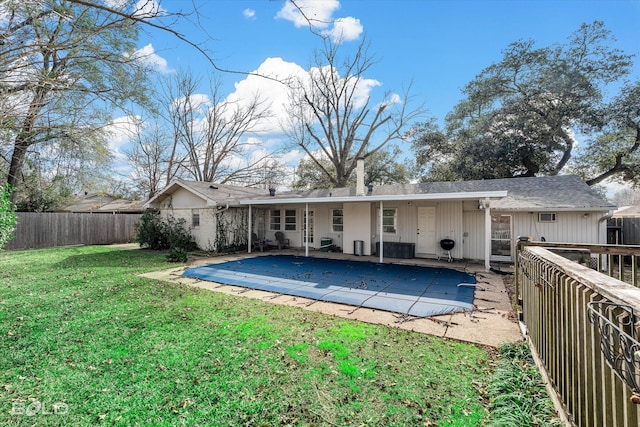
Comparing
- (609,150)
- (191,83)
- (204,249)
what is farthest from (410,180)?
(191,83)

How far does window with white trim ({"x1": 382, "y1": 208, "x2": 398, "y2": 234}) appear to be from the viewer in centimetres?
1179

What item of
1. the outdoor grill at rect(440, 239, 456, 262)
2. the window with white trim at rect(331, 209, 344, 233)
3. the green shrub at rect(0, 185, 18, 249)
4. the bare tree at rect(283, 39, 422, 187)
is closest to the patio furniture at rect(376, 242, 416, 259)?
the outdoor grill at rect(440, 239, 456, 262)

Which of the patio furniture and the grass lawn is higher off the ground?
the patio furniture

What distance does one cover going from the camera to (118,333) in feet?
13.6

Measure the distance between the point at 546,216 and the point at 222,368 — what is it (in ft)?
36.3

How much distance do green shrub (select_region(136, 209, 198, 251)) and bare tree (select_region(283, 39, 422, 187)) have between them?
41.9ft

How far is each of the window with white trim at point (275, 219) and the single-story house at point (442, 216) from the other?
635 mm

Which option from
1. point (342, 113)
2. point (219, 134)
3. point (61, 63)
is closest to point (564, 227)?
point (61, 63)

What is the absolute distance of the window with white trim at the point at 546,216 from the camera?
381 inches

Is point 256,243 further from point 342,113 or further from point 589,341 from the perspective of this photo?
point 342,113

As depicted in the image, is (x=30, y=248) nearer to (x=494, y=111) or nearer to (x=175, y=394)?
(x=175, y=394)

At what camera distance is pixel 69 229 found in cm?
1491

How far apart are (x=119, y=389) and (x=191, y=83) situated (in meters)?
24.1

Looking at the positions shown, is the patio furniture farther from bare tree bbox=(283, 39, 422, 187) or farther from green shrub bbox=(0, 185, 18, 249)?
bare tree bbox=(283, 39, 422, 187)
